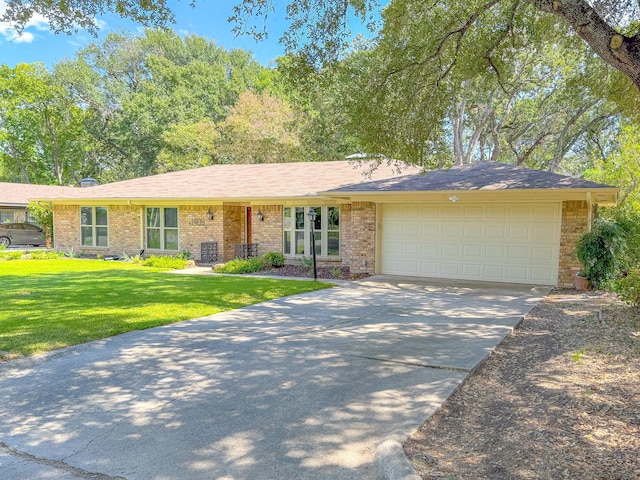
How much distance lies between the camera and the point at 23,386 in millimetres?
4805

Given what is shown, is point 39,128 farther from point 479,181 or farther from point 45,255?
point 479,181

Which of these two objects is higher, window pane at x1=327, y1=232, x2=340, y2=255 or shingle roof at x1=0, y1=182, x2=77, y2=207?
shingle roof at x1=0, y1=182, x2=77, y2=207

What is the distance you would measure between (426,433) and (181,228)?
15.6 metres

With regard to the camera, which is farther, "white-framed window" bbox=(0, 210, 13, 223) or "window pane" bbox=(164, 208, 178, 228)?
"white-framed window" bbox=(0, 210, 13, 223)

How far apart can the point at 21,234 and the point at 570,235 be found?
27.2m

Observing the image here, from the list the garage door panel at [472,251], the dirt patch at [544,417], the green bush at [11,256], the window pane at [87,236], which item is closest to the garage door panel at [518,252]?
the garage door panel at [472,251]

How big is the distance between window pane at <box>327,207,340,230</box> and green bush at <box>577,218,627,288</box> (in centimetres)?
720

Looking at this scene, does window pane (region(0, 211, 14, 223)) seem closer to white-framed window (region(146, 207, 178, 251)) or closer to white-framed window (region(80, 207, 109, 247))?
white-framed window (region(80, 207, 109, 247))

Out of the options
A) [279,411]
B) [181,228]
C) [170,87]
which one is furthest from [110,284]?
[170,87]

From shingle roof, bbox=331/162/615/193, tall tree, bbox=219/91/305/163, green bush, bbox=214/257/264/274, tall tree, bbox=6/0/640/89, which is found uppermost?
tall tree, bbox=219/91/305/163

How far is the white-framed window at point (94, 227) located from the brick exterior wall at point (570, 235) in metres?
17.0

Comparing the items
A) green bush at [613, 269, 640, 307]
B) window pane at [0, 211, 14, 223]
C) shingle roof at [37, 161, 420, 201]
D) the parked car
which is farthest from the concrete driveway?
window pane at [0, 211, 14, 223]

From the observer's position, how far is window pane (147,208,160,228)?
18281 mm

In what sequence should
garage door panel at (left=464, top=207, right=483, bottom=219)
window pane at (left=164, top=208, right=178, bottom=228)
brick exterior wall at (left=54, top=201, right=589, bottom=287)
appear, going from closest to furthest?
1. brick exterior wall at (left=54, top=201, right=589, bottom=287)
2. garage door panel at (left=464, top=207, right=483, bottom=219)
3. window pane at (left=164, top=208, right=178, bottom=228)
